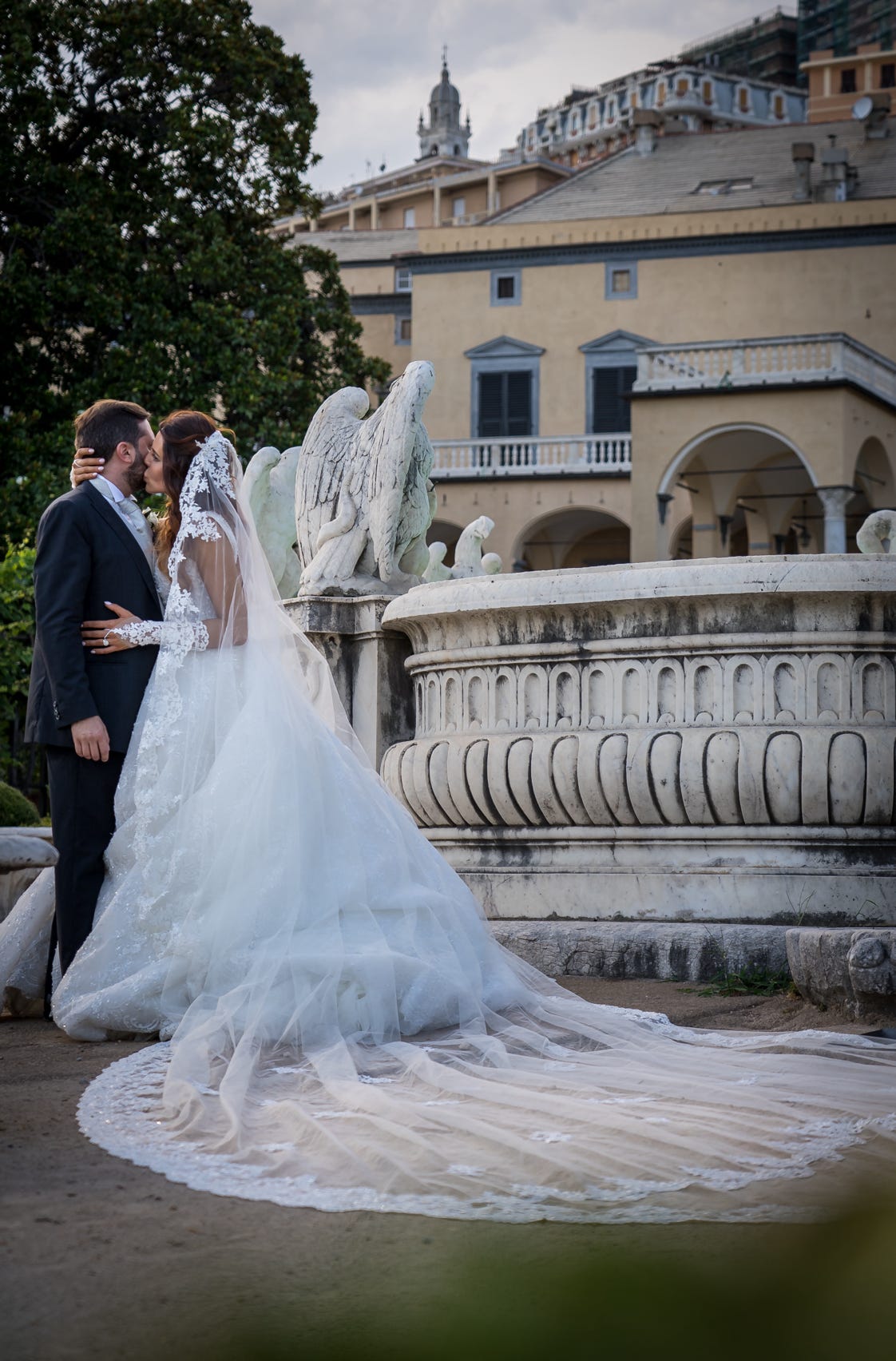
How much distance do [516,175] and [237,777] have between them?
50.1 meters

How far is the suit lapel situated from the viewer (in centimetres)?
473

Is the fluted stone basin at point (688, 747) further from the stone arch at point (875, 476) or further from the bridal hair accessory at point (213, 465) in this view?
the stone arch at point (875, 476)

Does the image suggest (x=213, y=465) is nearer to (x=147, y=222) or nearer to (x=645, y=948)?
(x=645, y=948)

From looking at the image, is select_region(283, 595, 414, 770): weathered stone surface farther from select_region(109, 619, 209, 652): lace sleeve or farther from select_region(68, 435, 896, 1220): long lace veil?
select_region(109, 619, 209, 652): lace sleeve

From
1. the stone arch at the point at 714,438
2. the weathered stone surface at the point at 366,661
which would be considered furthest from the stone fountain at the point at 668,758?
the stone arch at the point at 714,438

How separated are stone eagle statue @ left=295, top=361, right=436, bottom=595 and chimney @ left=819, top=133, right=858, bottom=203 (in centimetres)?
2909

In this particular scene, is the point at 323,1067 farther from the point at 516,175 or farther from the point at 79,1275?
the point at 516,175

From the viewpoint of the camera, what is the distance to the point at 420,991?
414 cm

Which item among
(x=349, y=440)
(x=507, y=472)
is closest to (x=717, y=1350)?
(x=349, y=440)

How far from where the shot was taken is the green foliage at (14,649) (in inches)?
448

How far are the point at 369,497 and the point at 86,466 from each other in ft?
9.97

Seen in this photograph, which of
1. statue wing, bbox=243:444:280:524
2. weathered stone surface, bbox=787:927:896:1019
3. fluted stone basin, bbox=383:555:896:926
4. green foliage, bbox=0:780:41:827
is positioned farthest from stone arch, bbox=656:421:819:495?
weathered stone surface, bbox=787:927:896:1019

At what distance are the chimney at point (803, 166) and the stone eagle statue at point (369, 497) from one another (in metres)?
29.3

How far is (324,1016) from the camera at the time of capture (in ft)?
13.2
